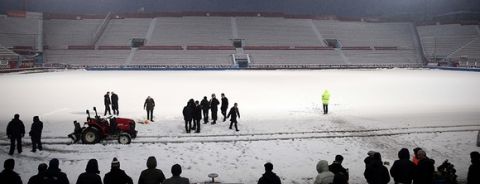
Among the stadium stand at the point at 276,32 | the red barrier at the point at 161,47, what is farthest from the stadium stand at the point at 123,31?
the stadium stand at the point at 276,32

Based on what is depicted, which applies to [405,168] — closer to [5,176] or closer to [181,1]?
[5,176]

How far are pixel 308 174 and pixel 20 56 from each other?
63.8 metres

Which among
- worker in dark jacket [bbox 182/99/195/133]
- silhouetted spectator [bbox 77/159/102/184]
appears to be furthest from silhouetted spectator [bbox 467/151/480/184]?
worker in dark jacket [bbox 182/99/195/133]

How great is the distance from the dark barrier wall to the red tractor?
75.8 meters

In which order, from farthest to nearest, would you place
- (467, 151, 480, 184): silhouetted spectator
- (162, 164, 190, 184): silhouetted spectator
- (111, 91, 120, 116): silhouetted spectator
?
1. (111, 91, 120, 116): silhouetted spectator
2. (467, 151, 480, 184): silhouetted spectator
3. (162, 164, 190, 184): silhouetted spectator

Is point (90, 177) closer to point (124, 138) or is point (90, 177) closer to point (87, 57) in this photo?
point (124, 138)

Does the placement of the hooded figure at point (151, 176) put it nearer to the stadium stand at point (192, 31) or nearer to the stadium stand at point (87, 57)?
the stadium stand at point (87, 57)

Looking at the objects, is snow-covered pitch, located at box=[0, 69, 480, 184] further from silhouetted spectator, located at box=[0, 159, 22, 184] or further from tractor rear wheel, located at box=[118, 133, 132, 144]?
silhouetted spectator, located at box=[0, 159, 22, 184]

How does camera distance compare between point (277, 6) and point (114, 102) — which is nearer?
point (114, 102)

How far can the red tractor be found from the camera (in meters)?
12.8

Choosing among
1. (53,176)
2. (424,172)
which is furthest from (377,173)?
(53,176)

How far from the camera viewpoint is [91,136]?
12852 millimetres

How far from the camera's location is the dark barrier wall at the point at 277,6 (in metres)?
82.6

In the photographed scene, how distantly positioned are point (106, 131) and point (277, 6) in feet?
261
